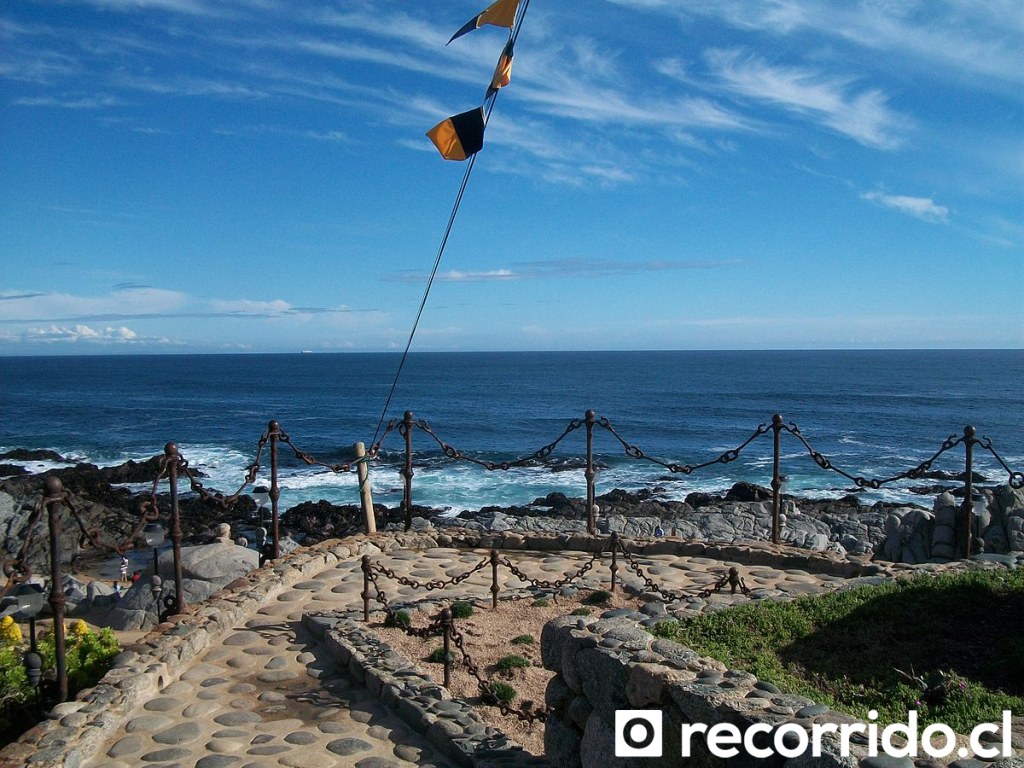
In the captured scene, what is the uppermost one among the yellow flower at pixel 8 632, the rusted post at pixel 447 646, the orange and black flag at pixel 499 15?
the orange and black flag at pixel 499 15

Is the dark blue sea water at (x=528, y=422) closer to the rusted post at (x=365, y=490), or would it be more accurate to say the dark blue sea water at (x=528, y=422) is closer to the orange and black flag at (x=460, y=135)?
the rusted post at (x=365, y=490)

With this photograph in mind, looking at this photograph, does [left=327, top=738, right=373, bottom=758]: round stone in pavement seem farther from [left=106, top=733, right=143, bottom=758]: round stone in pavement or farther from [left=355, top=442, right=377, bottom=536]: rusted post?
[left=355, top=442, right=377, bottom=536]: rusted post

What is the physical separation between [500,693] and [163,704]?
259 centimetres

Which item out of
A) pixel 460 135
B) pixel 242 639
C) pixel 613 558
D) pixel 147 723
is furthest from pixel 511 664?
pixel 460 135

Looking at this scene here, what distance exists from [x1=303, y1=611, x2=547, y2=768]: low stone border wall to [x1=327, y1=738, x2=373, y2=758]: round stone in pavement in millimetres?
423

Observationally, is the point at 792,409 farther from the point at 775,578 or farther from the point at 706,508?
the point at 775,578

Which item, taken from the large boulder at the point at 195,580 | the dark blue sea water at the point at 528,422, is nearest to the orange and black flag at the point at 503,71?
the large boulder at the point at 195,580

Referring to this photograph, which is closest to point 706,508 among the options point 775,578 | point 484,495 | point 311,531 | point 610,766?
point 484,495

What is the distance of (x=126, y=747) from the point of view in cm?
564

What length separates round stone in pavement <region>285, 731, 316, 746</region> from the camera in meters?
5.68

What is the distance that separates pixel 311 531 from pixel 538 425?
27428 mm

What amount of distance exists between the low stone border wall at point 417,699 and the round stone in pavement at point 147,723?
1.47 m

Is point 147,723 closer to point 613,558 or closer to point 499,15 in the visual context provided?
point 613,558

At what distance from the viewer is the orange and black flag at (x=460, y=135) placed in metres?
8.60
